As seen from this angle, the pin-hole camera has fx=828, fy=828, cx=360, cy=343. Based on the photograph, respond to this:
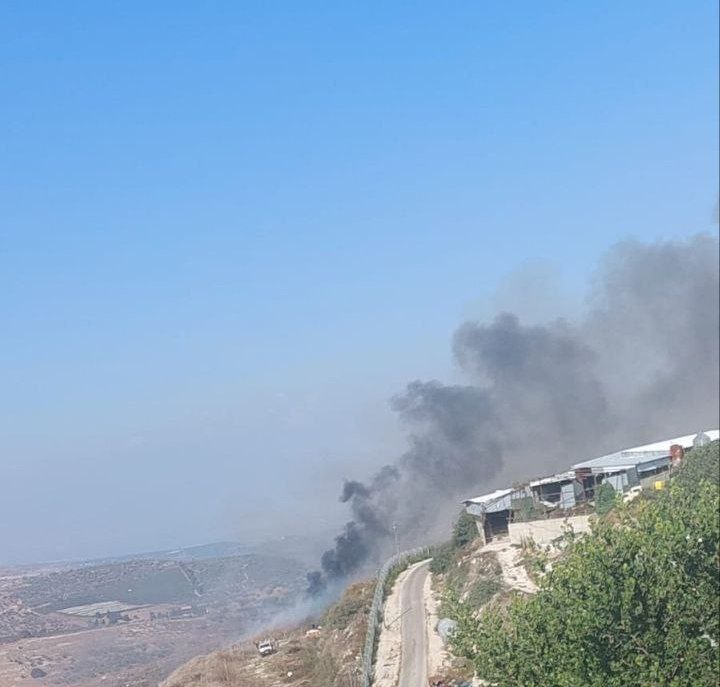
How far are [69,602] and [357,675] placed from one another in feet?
131

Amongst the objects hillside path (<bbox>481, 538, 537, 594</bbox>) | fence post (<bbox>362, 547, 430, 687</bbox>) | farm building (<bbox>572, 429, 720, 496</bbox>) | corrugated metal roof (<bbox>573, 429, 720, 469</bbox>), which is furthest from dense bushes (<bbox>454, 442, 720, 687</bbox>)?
corrugated metal roof (<bbox>573, 429, 720, 469</bbox>)

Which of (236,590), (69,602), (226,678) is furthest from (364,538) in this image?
(226,678)

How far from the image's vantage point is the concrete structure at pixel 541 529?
1560 inches

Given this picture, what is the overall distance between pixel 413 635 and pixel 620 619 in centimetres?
1731

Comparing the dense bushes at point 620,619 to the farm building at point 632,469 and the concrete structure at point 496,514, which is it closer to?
the farm building at point 632,469

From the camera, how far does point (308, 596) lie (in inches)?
2462

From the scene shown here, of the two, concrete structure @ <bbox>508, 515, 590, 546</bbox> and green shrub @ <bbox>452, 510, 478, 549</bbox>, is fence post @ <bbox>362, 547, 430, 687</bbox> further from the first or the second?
concrete structure @ <bbox>508, 515, 590, 546</bbox>

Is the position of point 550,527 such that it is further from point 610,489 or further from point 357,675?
point 357,675

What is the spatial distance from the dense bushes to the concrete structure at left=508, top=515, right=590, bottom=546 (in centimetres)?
1929

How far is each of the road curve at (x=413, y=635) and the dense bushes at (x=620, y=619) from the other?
964 cm

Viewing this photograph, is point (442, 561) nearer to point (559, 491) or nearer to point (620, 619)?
point (559, 491)

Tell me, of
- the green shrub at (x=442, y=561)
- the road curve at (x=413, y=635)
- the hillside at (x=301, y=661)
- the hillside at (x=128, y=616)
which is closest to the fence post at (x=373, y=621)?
the hillside at (x=301, y=661)

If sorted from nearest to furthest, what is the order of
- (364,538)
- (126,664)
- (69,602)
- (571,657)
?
(571,657) < (126,664) < (69,602) < (364,538)

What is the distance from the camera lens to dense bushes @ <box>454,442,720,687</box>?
59.0 ft
